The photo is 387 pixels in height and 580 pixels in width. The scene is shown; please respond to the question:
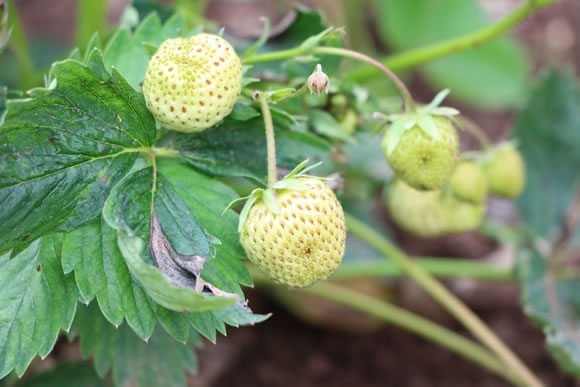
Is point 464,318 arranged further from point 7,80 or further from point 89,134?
point 7,80

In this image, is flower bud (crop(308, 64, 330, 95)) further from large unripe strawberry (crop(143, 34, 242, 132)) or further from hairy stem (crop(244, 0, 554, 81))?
hairy stem (crop(244, 0, 554, 81))

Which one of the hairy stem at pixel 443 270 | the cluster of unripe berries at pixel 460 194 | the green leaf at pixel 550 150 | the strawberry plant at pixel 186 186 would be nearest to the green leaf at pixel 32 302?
the strawberry plant at pixel 186 186

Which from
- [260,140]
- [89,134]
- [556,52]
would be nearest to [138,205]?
[89,134]

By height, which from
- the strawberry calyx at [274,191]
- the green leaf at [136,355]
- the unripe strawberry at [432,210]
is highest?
the strawberry calyx at [274,191]

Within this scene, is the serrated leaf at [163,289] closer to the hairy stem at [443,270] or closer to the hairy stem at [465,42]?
the hairy stem at [465,42]

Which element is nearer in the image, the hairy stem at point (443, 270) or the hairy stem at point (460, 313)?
the hairy stem at point (460, 313)

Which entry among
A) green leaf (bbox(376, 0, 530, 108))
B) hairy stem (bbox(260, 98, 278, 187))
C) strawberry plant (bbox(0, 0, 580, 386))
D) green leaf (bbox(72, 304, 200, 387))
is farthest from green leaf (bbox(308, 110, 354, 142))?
green leaf (bbox(376, 0, 530, 108))

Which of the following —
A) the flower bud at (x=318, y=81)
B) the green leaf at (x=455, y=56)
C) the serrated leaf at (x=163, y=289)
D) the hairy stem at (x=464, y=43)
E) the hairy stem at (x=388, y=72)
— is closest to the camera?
the serrated leaf at (x=163, y=289)

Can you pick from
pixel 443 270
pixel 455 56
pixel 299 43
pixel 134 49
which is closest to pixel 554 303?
pixel 443 270

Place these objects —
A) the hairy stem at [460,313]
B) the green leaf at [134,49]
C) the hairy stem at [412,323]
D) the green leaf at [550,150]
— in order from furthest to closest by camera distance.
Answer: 1. the green leaf at [550,150]
2. the hairy stem at [412,323]
3. the hairy stem at [460,313]
4. the green leaf at [134,49]
